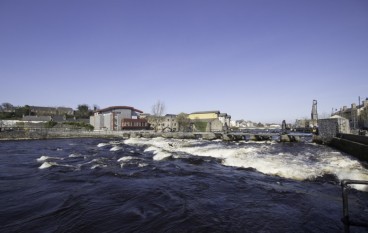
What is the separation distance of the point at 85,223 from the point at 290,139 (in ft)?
136

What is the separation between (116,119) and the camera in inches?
3295

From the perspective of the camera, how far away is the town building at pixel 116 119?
273 ft

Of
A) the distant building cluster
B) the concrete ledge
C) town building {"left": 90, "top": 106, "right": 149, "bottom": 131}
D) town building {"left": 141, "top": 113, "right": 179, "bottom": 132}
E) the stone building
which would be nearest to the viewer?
the concrete ledge

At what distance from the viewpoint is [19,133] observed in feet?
184

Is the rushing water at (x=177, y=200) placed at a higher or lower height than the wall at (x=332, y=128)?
lower

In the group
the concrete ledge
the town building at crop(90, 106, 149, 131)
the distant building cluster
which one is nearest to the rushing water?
the concrete ledge

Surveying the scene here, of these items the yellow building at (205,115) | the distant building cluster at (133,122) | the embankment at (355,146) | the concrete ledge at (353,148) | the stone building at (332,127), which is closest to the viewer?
the concrete ledge at (353,148)

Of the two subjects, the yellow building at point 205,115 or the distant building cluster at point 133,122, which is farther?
the yellow building at point 205,115

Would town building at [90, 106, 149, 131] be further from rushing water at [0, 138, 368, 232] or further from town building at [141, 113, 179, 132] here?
rushing water at [0, 138, 368, 232]

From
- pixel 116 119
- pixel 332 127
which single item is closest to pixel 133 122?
pixel 116 119

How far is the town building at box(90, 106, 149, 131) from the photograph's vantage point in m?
83.2

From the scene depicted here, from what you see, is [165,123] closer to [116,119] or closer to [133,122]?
[133,122]

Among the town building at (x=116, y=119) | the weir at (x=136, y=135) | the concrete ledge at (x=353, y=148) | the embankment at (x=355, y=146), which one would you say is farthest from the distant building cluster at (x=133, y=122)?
the embankment at (x=355, y=146)

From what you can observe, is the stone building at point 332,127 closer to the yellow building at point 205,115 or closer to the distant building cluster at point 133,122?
the distant building cluster at point 133,122
